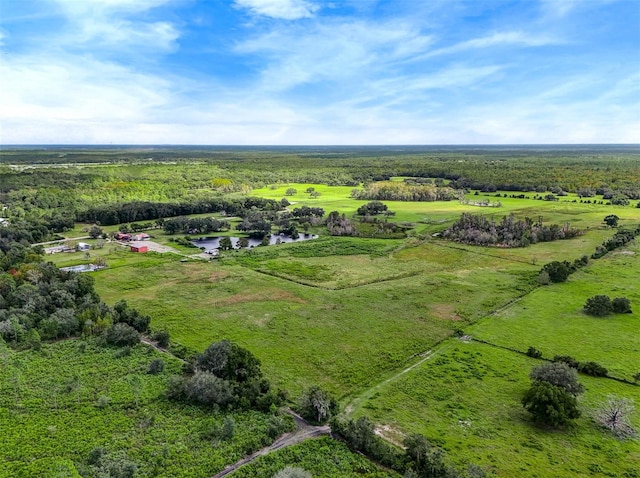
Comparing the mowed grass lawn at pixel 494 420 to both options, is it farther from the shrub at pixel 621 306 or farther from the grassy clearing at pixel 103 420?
the shrub at pixel 621 306

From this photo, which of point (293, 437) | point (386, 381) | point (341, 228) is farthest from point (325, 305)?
point (341, 228)

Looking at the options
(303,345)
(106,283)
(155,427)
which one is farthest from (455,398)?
(106,283)

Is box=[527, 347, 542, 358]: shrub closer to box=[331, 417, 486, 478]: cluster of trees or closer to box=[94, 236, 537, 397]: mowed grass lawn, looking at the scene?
box=[94, 236, 537, 397]: mowed grass lawn

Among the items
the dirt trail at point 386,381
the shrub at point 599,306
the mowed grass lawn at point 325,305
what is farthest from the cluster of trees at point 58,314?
the shrub at point 599,306

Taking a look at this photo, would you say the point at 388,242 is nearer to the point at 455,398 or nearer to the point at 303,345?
the point at 303,345

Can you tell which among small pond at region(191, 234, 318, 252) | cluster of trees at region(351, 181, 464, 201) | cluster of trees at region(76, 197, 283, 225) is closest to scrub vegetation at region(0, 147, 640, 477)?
small pond at region(191, 234, 318, 252)
